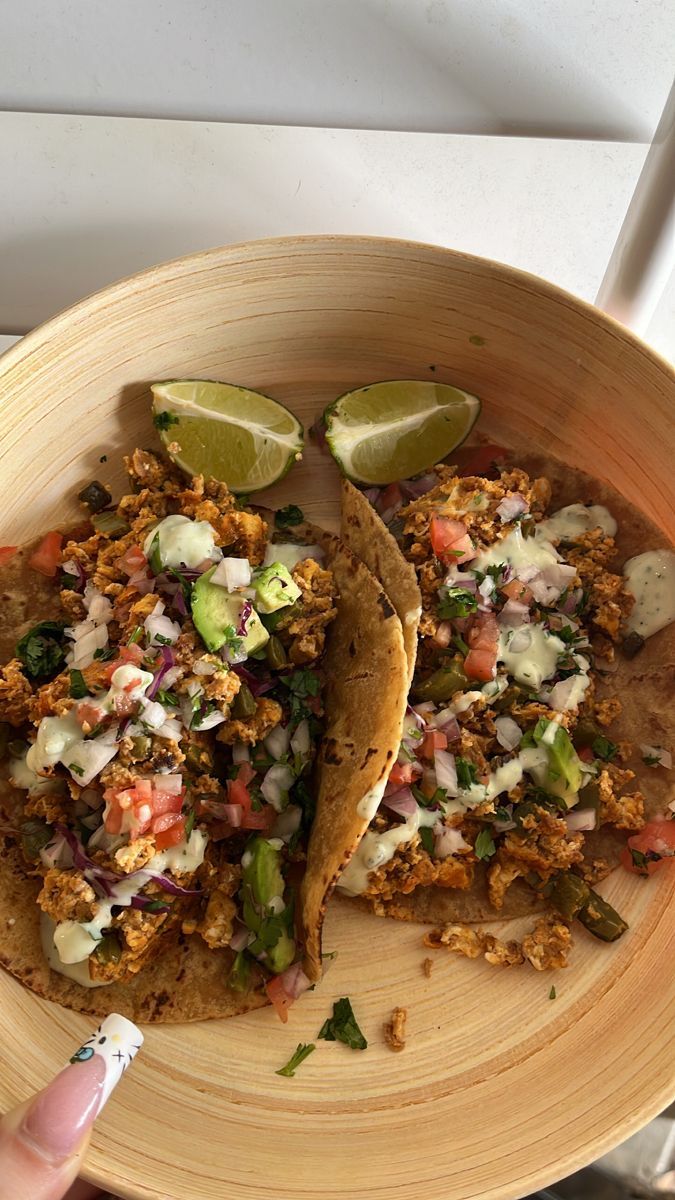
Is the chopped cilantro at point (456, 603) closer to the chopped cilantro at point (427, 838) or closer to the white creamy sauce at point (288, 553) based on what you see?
the white creamy sauce at point (288, 553)

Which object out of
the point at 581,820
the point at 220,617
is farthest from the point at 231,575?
the point at 581,820

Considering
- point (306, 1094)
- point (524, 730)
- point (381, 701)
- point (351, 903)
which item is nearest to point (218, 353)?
point (381, 701)

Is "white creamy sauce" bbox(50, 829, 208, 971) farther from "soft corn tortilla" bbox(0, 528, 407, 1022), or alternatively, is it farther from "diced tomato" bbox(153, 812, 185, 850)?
"soft corn tortilla" bbox(0, 528, 407, 1022)

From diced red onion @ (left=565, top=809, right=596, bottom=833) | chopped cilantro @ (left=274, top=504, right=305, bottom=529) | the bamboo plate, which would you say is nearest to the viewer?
the bamboo plate

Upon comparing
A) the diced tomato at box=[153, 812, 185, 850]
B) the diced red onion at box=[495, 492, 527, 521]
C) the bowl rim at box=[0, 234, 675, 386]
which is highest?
the bowl rim at box=[0, 234, 675, 386]

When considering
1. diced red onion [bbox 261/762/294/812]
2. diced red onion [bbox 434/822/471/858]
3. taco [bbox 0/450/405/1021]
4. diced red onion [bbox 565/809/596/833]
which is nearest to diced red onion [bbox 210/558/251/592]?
taco [bbox 0/450/405/1021]
